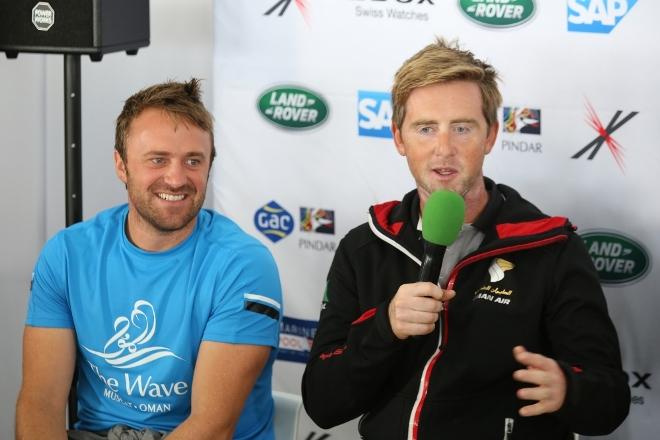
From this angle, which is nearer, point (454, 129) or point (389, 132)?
point (454, 129)

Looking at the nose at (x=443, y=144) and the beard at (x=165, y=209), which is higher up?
the nose at (x=443, y=144)

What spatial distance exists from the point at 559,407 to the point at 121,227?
1.18 metres

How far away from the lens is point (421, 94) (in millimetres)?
2252

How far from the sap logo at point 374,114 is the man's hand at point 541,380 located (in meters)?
1.31

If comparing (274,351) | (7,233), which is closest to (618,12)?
(274,351)

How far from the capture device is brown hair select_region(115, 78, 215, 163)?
2488mm

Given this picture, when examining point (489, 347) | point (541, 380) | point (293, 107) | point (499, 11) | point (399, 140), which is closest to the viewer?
point (541, 380)

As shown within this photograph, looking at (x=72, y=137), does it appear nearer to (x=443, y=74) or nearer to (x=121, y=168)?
(x=121, y=168)

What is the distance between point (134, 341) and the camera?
243 cm

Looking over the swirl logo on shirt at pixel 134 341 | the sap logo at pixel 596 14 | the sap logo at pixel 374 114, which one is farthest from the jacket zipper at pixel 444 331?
the sap logo at pixel 374 114

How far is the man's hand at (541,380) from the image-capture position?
6.24 feet

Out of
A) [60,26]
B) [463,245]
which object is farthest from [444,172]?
[60,26]

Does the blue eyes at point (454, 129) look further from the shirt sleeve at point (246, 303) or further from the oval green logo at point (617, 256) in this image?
the oval green logo at point (617, 256)

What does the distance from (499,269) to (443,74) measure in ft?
1.44
